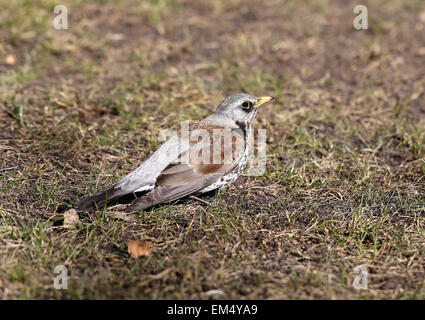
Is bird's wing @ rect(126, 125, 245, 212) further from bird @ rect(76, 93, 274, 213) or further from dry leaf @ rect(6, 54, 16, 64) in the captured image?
dry leaf @ rect(6, 54, 16, 64)

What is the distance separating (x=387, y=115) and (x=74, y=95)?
4223 mm

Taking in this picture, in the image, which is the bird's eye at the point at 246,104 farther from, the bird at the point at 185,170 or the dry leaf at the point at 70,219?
the dry leaf at the point at 70,219

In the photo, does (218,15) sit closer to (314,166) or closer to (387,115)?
(387,115)

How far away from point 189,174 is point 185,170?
54 mm

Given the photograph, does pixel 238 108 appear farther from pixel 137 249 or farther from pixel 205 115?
pixel 137 249

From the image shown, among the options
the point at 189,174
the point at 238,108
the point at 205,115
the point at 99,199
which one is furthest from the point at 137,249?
the point at 205,115

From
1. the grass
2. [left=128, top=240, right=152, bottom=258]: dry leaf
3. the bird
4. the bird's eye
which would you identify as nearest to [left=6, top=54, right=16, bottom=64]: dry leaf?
the grass

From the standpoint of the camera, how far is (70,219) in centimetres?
460

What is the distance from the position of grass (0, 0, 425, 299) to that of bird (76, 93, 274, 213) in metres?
0.17

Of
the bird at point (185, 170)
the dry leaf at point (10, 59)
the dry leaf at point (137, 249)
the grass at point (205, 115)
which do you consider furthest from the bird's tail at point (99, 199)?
the dry leaf at point (10, 59)

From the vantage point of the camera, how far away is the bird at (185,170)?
187 inches

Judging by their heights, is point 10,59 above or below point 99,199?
above

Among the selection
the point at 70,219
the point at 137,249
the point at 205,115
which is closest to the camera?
the point at 137,249
